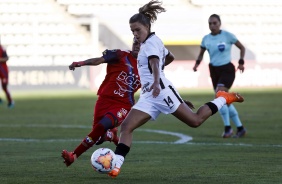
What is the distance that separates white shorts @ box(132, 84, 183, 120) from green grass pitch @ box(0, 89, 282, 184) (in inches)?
29.7

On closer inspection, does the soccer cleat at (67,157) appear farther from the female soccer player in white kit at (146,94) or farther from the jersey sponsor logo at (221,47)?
the jersey sponsor logo at (221,47)

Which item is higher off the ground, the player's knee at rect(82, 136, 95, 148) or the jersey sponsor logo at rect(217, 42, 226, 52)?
the player's knee at rect(82, 136, 95, 148)

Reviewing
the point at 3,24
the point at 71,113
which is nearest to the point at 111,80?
the point at 71,113

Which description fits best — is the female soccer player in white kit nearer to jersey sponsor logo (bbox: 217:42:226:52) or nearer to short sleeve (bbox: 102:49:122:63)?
short sleeve (bbox: 102:49:122:63)

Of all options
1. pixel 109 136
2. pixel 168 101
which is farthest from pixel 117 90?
pixel 168 101

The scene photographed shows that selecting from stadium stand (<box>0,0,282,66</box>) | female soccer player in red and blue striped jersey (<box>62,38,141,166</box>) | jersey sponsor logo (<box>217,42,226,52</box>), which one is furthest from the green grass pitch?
stadium stand (<box>0,0,282,66</box>)

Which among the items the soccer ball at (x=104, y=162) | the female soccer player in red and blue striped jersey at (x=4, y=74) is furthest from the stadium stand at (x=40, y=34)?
the soccer ball at (x=104, y=162)

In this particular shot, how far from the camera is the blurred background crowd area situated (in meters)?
36.6

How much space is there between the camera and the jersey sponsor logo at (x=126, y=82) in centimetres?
1118

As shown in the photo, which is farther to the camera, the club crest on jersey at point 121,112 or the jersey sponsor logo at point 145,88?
the club crest on jersey at point 121,112

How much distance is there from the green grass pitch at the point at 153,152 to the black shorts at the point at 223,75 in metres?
1.01

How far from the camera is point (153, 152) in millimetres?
12516

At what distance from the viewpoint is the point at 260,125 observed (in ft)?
59.2

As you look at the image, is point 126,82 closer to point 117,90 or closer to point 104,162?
point 117,90
